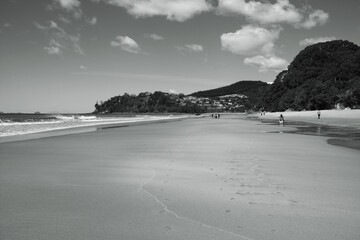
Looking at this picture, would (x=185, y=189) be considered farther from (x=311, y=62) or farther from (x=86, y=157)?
(x=311, y=62)

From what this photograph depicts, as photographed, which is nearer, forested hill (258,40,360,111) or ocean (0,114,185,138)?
ocean (0,114,185,138)

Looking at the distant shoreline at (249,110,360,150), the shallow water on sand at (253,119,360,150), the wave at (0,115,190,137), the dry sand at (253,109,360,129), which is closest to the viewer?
the shallow water on sand at (253,119,360,150)

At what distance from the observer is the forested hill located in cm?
8712

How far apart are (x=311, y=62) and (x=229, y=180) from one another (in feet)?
500

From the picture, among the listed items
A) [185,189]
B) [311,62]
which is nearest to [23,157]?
[185,189]

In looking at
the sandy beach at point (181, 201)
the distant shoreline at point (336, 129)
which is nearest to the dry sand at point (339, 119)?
the distant shoreline at point (336, 129)

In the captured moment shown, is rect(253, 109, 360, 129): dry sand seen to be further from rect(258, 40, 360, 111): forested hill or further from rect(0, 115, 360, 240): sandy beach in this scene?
rect(0, 115, 360, 240): sandy beach

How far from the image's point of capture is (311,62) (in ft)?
460

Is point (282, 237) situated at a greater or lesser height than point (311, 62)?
lesser

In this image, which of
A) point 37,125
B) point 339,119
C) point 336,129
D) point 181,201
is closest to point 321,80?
point 339,119

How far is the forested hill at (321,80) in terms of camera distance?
8712 cm

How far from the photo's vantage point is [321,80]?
107938 mm

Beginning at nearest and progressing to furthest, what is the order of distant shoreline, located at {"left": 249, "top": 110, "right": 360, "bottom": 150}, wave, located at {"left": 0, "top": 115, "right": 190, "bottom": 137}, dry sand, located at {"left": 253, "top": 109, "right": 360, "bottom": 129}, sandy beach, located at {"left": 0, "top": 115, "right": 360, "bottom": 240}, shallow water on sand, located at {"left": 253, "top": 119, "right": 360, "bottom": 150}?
sandy beach, located at {"left": 0, "top": 115, "right": 360, "bottom": 240} < shallow water on sand, located at {"left": 253, "top": 119, "right": 360, "bottom": 150} < distant shoreline, located at {"left": 249, "top": 110, "right": 360, "bottom": 150} < wave, located at {"left": 0, "top": 115, "right": 190, "bottom": 137} < dry sand, located at {"left": 253, "top": 109, "right": 360, "bottom": 129}

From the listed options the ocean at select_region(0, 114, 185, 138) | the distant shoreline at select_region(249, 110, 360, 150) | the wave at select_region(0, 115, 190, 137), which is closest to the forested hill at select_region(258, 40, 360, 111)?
the distant shoreline at select_region(249, 110, 360, 150)
